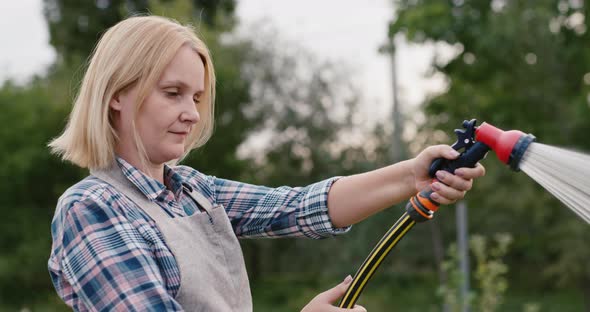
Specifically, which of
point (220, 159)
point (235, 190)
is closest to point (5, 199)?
point (220, 159)

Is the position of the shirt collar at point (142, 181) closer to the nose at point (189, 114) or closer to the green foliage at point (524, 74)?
the nose at point (189, 114)

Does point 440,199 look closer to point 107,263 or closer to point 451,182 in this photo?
point 451,182

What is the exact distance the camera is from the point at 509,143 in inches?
65.9

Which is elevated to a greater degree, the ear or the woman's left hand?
the ear

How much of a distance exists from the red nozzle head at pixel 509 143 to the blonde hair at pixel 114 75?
741mm

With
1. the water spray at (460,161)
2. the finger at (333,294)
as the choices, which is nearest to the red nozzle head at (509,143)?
the water spray at (460,161)

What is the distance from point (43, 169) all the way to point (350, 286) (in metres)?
14.0

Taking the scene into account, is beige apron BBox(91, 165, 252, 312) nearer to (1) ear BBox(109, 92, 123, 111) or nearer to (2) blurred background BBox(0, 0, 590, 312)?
(1) ear BBox(109, 92, 123, 111)

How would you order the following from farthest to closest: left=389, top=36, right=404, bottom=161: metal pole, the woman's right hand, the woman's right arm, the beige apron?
1. left=389, top=36, right=404, bottom=161: metal pole
2. the woman's right hand
3. the beige apron
4. the woman's right arm

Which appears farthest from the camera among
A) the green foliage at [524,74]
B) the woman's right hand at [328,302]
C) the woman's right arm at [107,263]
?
the green foliage at [524,74]

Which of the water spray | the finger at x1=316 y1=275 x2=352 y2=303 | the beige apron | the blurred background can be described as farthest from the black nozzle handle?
the blurred background

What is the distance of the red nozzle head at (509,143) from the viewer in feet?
5.46

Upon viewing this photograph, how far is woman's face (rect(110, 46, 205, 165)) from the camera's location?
1805 millimetres

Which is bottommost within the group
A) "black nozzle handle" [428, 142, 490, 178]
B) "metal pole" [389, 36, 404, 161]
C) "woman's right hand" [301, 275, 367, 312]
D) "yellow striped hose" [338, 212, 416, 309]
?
"metal pole" [389, 36, 404, 161]
